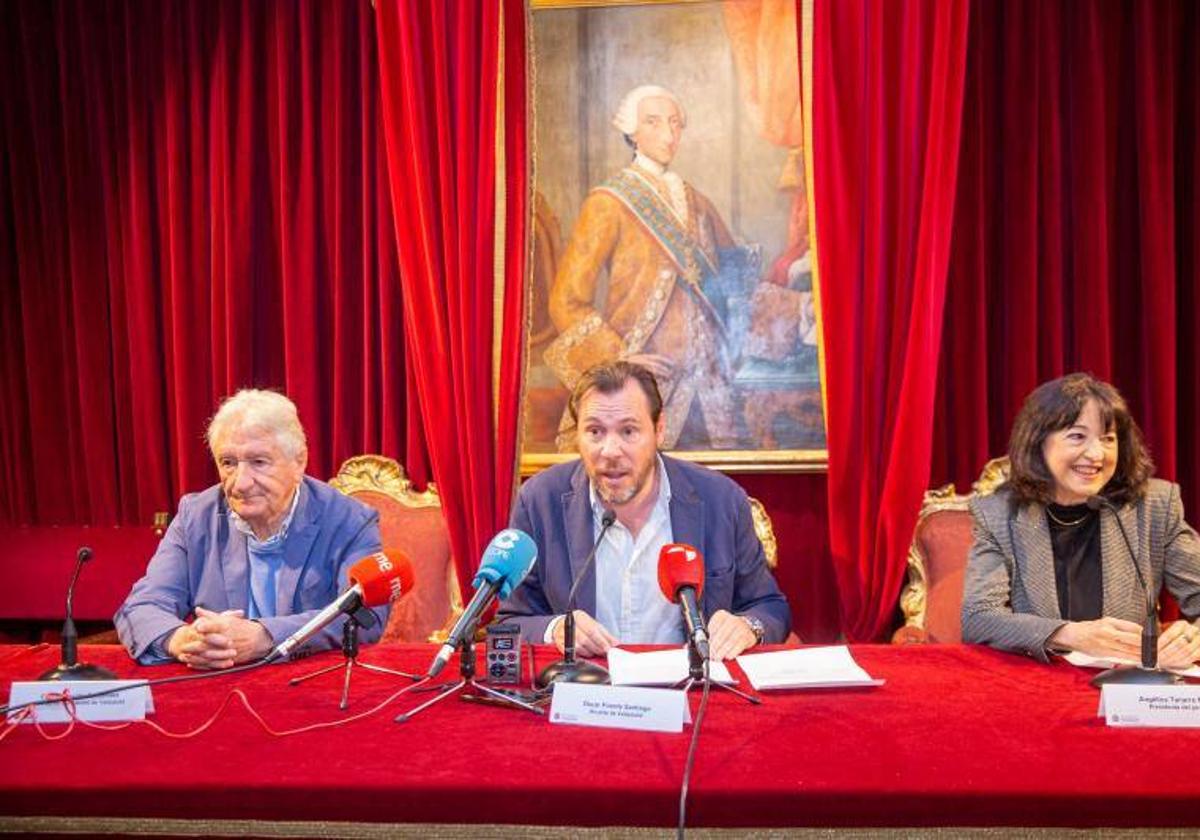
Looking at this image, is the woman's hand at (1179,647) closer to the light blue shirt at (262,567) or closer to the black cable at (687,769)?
the black cable at (687,769)

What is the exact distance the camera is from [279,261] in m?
4.27

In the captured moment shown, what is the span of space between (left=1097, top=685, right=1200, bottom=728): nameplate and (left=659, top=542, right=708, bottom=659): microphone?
0.76 metres

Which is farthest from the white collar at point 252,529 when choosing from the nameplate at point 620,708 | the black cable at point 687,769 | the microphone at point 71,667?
the black cable at point 687,769

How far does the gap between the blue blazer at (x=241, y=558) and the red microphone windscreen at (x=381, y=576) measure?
53cm

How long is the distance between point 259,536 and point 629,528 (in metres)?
1.07

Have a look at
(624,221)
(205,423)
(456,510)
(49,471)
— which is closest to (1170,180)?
(624,221)

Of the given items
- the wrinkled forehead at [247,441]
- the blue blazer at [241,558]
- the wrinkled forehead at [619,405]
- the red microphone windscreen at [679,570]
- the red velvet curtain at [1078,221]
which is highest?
the red velvet curtain at [1078,221]

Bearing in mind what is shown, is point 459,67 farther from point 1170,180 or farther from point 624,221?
point 1170,180

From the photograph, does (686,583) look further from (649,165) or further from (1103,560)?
(649,165)

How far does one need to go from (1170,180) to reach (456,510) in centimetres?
299

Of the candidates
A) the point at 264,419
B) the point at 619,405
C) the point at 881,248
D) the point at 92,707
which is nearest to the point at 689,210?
the point at 881,248

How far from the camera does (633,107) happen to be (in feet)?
12.8

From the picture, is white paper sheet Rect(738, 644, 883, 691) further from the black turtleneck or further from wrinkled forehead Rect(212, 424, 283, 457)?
wrinkled forehead Rect(212, 424, 283, 457)

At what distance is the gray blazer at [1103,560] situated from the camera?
2.60m
